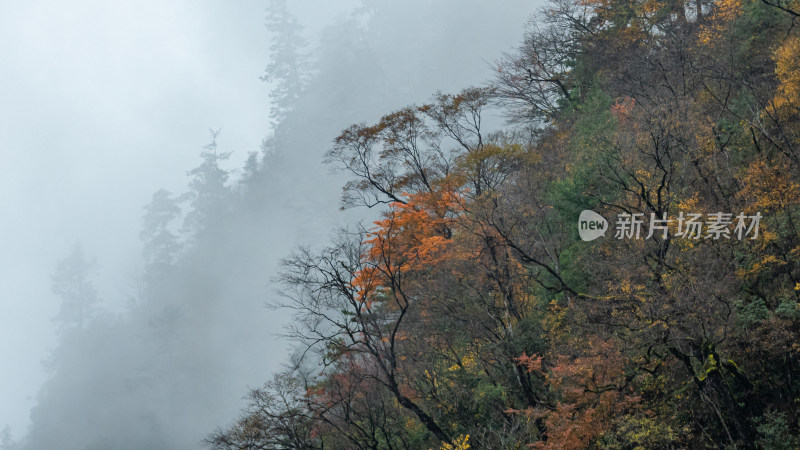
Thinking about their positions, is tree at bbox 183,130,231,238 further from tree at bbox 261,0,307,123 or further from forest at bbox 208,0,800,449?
forest at bbox 208,0,800,449

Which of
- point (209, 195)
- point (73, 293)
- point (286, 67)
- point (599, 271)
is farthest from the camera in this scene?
point (73, 293)

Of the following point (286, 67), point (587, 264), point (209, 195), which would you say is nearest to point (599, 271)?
point (587, 264)

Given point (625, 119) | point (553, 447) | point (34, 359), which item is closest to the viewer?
point (553, 447)

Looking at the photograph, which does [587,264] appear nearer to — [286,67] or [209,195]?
[286,67]

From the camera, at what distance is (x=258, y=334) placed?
8175 centimetres

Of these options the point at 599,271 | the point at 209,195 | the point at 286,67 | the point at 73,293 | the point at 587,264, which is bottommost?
the point at 599,271

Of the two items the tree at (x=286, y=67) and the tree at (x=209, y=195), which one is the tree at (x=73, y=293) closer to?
the tree at (x=209, y=195)

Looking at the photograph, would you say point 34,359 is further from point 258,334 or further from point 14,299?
point 258,334

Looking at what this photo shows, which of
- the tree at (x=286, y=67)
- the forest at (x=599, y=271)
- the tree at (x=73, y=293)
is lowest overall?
the forest at (x=599, y=271)

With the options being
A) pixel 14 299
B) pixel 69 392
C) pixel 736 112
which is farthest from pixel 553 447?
pixel 14 299

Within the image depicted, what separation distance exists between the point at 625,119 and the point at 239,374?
216 ft

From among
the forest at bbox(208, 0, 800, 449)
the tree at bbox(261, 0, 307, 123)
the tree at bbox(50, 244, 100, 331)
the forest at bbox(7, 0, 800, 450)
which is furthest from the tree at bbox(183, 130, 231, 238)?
the forest at bbox(7, 0, 800, 450)

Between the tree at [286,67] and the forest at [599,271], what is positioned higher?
the tree at [286,67]

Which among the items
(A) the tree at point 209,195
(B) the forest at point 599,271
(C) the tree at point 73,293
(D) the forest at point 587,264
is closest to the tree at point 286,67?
(A) the tree at point 209,195
